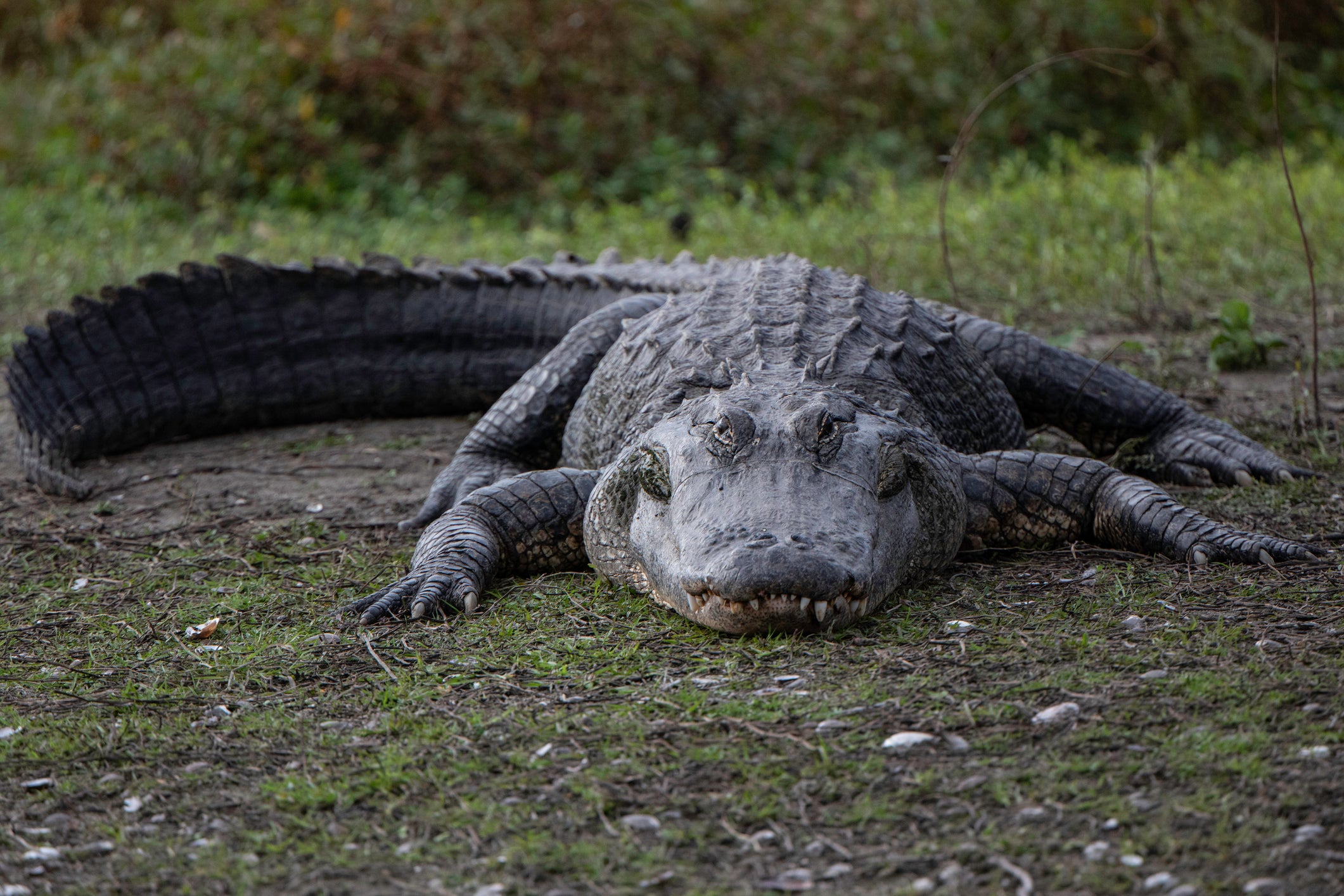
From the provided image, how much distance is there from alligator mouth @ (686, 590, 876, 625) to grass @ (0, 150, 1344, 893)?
0.21 feet

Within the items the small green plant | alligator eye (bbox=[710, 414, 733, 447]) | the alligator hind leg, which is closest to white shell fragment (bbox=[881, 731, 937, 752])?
alligator eye (bbox=[710, 414, 733, 447])

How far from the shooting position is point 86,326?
477 centimetres

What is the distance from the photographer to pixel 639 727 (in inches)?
95.3

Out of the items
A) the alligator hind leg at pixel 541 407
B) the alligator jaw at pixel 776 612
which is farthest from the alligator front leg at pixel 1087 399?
the alligator jaw at pixel 776 612

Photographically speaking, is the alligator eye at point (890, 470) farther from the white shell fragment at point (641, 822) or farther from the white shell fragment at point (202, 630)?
the white shell fragment at point (202, 630)

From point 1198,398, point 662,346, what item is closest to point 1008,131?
point 1198,398

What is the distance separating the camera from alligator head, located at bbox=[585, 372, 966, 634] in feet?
8.76

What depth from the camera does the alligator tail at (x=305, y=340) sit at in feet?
15.8

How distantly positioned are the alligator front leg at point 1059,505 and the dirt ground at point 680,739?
71 mm

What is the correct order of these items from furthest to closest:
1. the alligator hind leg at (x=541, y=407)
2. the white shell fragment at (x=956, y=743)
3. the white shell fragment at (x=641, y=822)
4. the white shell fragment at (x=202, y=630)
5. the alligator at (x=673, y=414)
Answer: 1. the alligator hind leg at (x=541, y=407)
2. the white shell fragment at (x=202, y=630)
3. the alligator at (x=673, y=414)
4. the white shell fragment at (x=956, y=743)
5. the white shell fragment at (x=641, y=822)

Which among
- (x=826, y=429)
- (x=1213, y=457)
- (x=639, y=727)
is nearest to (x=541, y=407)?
(x=826, y=429)

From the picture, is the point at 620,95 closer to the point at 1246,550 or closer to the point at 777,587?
the point at 1246,550

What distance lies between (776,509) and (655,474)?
1.44 ft

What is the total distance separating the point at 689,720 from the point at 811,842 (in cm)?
48
